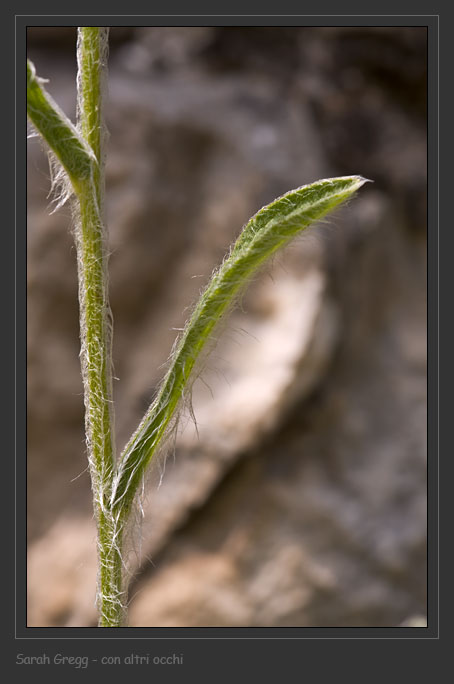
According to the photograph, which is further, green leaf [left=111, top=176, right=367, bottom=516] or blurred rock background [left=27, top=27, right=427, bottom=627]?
blurred rock background [left=27, top=27, right=427, bottom=627]

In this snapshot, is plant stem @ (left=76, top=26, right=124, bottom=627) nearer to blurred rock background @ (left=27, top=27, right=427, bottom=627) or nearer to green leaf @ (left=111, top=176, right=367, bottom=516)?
green leaf @ (left=111, top=176, right=367, bottom=516)

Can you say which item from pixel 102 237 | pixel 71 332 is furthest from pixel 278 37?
pixel 102 237

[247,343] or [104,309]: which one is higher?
[247,343]

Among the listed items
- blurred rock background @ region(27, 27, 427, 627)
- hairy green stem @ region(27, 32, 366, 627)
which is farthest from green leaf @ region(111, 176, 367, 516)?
blurred rock background @ region(27, 27, 427, 627)

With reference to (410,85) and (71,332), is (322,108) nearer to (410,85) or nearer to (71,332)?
(410,85)

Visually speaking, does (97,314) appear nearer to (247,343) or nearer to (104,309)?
(104,309)

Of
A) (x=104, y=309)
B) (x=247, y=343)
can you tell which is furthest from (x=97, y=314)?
(x=247, y=343)

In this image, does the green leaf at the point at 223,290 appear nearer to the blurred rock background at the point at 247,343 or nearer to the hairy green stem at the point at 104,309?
the hairy green stem at the point at 104,309
